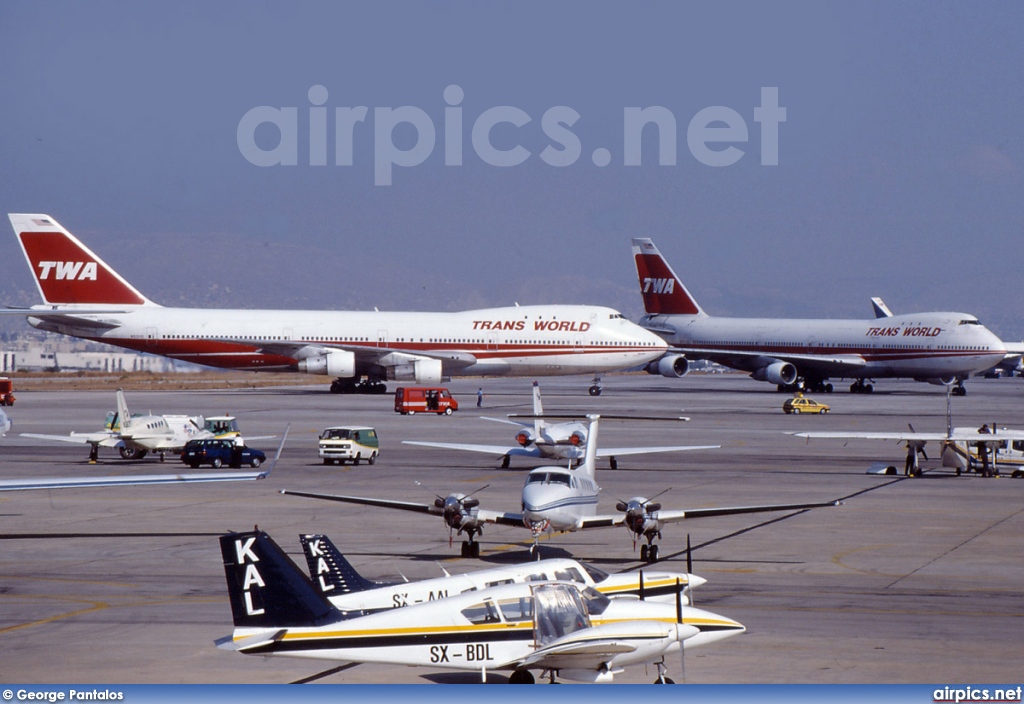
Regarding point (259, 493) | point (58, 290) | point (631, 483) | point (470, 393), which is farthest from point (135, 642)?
point (470, 393)

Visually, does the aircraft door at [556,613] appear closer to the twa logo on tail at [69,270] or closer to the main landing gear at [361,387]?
the main landing gear at [361,387]

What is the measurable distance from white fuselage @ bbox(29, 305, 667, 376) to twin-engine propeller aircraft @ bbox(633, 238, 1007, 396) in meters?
11.2

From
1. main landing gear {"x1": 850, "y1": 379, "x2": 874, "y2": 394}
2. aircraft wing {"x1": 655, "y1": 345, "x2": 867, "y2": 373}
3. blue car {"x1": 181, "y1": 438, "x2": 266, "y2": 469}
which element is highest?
aircraft wing {"x1": 655, "y1": 345, "x2": 867, "y2": 373}

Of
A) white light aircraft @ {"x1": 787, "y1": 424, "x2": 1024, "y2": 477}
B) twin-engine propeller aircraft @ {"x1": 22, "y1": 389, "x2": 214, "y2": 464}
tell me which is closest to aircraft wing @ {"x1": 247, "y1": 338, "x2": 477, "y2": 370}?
twin-engine propeller aircraft @ {"x1": 22, "y1": 389, "x2": 214, "y2": 464}

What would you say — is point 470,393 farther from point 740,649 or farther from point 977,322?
point 740,649

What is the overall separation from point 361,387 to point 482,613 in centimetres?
9980

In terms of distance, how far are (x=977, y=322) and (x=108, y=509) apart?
327 ft

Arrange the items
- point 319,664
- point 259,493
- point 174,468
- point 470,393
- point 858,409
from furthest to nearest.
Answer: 1. point 470,393
2. point 858,409
3. point 174,468
4. point 259,493
5. point 319,664

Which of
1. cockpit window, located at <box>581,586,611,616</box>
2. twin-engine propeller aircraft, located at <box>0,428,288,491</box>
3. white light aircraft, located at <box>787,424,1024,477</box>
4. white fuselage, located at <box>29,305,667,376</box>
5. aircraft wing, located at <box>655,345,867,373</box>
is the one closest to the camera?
cockpit window, located at <box>581,586,611,616</box>

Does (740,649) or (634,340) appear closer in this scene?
(740,649)

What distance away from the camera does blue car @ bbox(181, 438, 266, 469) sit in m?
56.5

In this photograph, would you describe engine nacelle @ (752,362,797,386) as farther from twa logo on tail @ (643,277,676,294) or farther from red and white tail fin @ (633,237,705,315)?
twa logo on tail @ (643,277,676,294)

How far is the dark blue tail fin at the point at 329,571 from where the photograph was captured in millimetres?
21828

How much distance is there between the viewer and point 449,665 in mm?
18859
